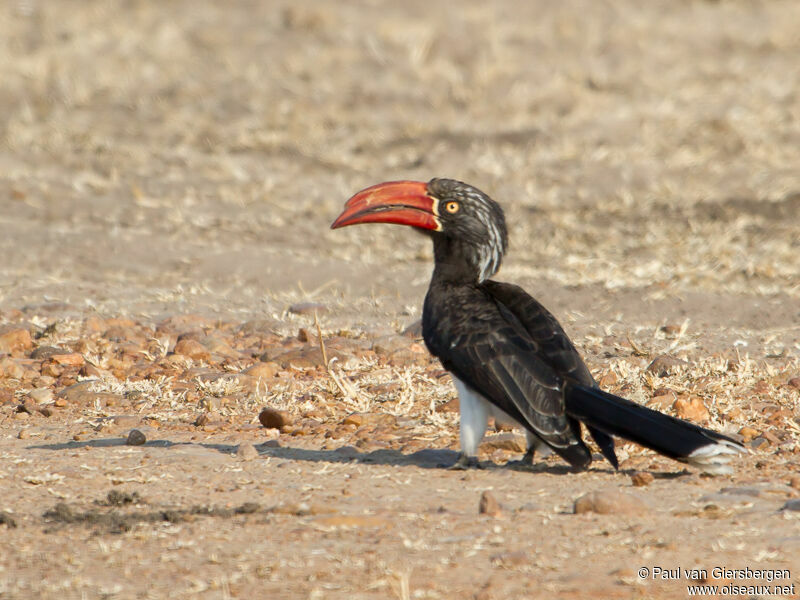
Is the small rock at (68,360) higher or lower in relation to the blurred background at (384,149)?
lower

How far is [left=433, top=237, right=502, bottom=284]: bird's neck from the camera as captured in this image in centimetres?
599

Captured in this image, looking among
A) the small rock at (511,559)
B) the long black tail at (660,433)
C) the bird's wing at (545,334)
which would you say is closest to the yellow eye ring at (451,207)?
the bird's wing at (545,334)

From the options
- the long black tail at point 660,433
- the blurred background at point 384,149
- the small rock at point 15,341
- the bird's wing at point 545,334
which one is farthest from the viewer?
the blurred background at point 384,149

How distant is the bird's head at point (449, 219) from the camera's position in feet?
19.7

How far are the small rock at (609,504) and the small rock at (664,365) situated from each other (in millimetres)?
2497

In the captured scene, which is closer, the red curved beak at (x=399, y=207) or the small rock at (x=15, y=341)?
the red curved beak at (x=399, y=207)

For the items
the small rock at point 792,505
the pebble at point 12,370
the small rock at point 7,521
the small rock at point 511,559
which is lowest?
the small rock at point 7,521

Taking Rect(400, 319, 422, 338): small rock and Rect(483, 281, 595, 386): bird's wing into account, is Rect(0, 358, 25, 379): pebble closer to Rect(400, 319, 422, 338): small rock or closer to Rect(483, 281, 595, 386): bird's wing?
Rect(400, 319, 422, 338): small rock

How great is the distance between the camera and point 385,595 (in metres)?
3.71

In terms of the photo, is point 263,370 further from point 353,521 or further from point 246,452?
point 353,521

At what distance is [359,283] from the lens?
10.3 metres

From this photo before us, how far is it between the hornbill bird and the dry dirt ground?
0.62ft

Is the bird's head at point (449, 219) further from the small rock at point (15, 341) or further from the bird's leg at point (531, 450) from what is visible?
the small rock at point (15, 341)

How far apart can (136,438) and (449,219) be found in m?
1.88
